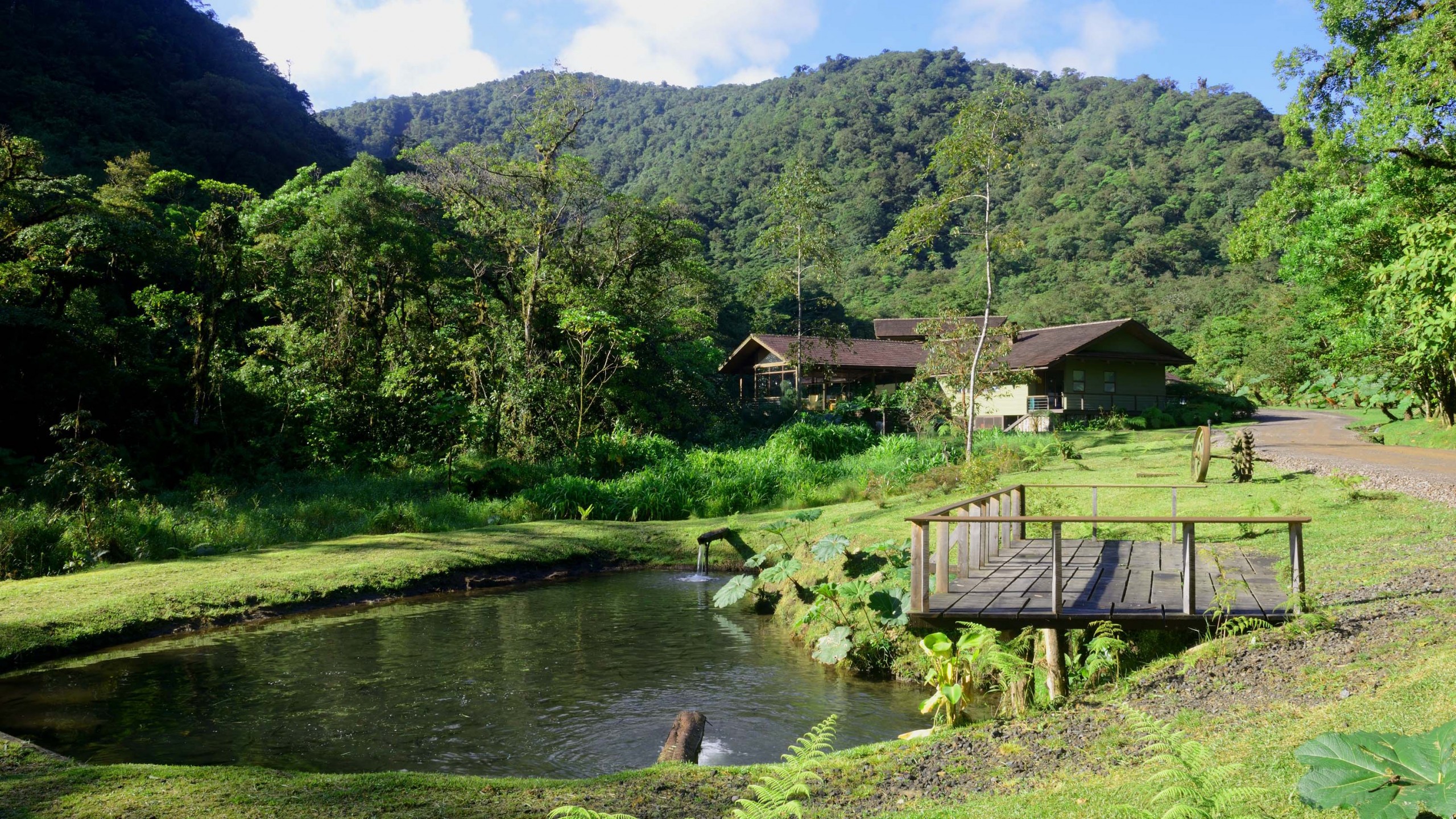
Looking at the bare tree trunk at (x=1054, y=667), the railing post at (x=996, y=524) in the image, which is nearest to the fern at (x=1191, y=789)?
the bare tree trunk at (x=1054, y=667)

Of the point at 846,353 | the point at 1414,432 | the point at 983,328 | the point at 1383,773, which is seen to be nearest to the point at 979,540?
the point at 1383,773

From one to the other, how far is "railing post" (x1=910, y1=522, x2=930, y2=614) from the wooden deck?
67mm

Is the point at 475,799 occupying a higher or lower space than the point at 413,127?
lower

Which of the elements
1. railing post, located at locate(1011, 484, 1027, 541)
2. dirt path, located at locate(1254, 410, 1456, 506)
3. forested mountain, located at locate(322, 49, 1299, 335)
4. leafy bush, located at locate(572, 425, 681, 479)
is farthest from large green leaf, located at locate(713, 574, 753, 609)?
forested mountain, located at locate(322, 49, 1299, 335)

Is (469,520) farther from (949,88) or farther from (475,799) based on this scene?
(949,88)

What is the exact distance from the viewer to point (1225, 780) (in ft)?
12.9

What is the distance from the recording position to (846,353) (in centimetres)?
3962

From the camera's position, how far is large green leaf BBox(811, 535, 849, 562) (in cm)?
980

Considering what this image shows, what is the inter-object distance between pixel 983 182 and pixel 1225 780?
2166 cm

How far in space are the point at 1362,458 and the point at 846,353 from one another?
2375 centimetres

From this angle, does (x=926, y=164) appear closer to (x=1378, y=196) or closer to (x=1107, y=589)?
(x=1378, y=196)

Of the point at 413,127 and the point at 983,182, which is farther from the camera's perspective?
the point at 413,127

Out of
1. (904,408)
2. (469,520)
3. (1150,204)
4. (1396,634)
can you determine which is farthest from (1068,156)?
(1396,634)

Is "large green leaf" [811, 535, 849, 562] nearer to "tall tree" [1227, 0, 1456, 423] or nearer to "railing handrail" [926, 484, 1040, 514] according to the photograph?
"railing handrail" [926, 484, 1040, 514]
